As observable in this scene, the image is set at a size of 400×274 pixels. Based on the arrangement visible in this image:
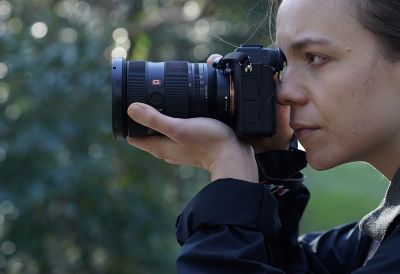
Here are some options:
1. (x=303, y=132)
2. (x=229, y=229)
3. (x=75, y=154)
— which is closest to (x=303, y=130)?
(x=303, y=132)

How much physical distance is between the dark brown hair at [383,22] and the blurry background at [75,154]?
1427mm

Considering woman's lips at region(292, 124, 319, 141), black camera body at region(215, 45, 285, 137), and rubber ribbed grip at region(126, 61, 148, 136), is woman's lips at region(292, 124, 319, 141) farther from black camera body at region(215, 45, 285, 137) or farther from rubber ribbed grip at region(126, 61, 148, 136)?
rubber ribbed grip at region(126, 61, 148, 136)

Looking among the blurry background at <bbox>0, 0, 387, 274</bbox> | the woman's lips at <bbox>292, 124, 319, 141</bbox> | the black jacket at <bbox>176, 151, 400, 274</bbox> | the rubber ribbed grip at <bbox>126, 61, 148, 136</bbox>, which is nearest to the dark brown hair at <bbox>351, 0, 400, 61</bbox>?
the woman's lips at <bbox>292, 124, 319, 141</bbox>

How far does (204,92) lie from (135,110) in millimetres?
162

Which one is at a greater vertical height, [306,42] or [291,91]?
[306,42]

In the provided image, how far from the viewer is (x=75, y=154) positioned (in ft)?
10.4

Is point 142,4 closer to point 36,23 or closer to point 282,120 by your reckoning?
point 36,23

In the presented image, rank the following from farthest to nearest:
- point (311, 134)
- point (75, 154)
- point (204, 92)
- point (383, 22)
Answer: point (75, 154), point (204, 92), point (311, 134), point (383, 22)

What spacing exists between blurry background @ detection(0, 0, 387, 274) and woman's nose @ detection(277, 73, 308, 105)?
4.28 feet

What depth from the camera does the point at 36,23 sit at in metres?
3.29

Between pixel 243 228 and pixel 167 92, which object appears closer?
pixel 243 228

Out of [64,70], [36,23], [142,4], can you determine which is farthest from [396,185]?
[142,4]

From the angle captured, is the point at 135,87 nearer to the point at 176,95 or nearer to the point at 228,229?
the point at 176,95

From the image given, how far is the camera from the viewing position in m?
1.70
